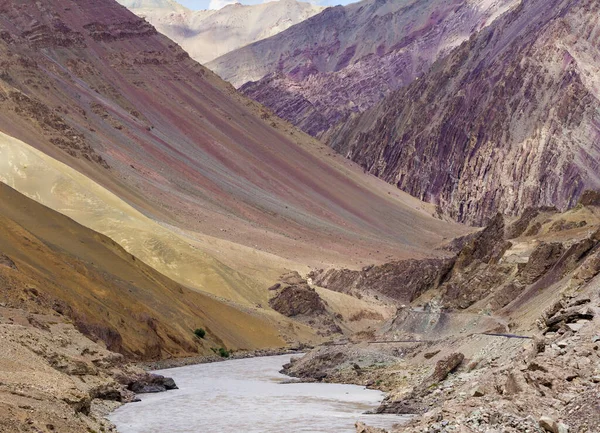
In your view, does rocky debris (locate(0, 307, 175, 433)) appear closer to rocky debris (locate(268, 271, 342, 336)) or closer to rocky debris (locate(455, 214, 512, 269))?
rocky debris (locate(455, 214, 512, 269))

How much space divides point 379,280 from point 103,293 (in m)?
71.7

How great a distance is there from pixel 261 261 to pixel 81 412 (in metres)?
88.4

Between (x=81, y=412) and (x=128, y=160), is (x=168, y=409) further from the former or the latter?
(x=128, y=160)

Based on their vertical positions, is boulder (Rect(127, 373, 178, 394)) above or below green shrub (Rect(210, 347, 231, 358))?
below

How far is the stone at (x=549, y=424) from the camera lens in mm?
21172

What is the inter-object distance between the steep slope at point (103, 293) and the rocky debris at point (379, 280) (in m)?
37.7

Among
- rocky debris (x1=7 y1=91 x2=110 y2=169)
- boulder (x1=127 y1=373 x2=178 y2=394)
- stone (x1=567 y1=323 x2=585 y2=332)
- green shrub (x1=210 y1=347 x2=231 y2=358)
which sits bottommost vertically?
boulder (x1=127 y1=373 x2=178 y2=394)

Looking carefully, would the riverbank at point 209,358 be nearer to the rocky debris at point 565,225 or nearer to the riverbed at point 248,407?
the riverbed at point 248,407

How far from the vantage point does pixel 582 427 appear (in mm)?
21234

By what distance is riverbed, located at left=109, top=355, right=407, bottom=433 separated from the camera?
1403 inches

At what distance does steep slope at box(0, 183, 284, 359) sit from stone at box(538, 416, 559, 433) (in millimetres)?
30048

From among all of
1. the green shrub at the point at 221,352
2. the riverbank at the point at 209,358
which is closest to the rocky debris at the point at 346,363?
the riverbank at the point at 209,358

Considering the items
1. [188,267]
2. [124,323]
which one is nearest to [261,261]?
[188,267]

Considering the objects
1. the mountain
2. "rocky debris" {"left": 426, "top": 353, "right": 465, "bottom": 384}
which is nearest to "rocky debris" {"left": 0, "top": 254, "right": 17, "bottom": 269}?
the mountain
